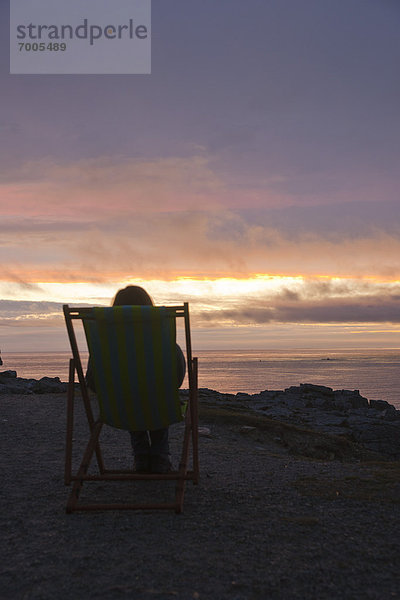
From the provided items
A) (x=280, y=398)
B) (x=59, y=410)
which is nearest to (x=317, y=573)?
(x=59, y=410)

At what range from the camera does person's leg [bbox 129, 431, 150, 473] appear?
15.3 feet

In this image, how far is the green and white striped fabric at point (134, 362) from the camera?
392 cm

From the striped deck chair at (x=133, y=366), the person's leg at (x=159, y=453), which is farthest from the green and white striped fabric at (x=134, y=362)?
the person's leg at (x=159, y=453)

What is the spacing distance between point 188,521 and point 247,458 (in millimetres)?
2749

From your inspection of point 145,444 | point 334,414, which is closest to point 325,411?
point 334,414

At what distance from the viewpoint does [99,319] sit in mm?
3928

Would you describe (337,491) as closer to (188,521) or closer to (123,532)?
(188,521)

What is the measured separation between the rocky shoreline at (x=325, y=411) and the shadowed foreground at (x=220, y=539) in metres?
4.62

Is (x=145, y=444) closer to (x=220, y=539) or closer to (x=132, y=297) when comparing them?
(x=132, y=297)

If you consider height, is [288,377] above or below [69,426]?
below

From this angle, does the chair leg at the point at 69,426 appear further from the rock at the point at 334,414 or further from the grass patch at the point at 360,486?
the rock at the point at 334,414

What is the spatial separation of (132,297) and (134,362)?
0.81m

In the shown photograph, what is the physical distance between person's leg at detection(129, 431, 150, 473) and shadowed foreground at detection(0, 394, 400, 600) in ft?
0.71

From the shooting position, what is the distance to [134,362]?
4.00 metres
